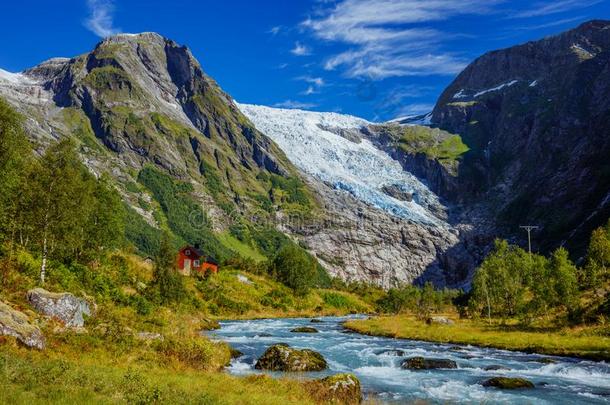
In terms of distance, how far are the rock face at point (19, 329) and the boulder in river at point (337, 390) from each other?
A: 13400mm

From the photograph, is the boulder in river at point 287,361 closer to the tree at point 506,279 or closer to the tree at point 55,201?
the tree at point 55,201

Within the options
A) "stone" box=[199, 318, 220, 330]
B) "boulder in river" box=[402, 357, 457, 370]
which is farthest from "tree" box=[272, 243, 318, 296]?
"boulder in river" box=[402, 357, 457, 370]

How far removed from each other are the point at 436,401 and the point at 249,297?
8285 centimetres

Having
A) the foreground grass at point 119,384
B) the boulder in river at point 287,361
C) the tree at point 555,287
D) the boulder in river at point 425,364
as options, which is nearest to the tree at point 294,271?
the tree at point 555,287

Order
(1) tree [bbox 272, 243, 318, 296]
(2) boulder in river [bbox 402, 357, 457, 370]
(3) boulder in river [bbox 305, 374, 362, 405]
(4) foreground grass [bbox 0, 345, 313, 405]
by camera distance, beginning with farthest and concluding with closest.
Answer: (1) tree [bbox 272, 243, 318, 296] < (2) boulder in river [bbox 402, 357, 457, 370] < (3) boulder in river [bbox 305, 374, 362, 405] < (4) foreground grass [bbox 0, 345, 313, 405]

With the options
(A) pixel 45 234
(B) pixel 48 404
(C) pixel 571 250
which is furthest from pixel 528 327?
(C) pixel 571 250

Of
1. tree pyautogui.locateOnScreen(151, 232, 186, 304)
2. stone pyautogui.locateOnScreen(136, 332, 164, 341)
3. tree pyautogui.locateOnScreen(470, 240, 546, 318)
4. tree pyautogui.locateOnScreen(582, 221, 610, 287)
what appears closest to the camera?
stone pyautogui.locateOnScreen(136, 332, 164, 341)

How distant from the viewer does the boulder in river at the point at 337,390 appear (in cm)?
2327

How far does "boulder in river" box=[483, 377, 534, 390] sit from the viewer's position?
3003 cm

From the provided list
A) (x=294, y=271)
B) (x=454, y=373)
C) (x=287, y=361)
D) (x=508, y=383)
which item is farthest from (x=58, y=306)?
(x=294, y=271)

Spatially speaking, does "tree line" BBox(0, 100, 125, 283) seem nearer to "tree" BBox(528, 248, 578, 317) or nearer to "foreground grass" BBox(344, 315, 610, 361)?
"foreground grass" BBox(344, 315, 610, 361)

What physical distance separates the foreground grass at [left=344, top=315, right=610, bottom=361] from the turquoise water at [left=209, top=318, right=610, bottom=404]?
82.6 inches

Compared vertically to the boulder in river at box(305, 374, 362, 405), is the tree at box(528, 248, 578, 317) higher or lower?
higher

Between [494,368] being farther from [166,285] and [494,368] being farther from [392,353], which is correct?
[166,285]
